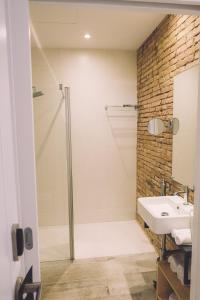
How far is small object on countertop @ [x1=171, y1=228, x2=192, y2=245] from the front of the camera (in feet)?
5.00

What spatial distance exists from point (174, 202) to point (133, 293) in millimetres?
921

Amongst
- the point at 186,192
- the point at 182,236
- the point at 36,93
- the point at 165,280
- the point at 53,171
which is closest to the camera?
the point at 182,236

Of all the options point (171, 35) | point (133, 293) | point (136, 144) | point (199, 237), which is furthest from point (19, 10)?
point (136, 144)

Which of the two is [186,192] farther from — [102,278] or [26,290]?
[26,290]

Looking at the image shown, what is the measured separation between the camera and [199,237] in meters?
1.10

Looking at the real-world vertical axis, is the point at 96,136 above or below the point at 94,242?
above

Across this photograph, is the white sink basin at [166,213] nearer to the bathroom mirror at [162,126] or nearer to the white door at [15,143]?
the bathroom mirror at [162,126]

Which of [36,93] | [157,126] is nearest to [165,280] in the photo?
[157,126]

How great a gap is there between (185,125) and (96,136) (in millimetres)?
1545

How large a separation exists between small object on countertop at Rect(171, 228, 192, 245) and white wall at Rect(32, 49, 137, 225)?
1669 millimetres

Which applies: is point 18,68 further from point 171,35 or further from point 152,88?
point 152,88

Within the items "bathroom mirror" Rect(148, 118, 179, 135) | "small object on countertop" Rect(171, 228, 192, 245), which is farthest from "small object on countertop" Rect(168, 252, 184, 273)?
"bathroom mirror" Rect(148, 118, 179, 135)

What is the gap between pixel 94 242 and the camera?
113 inches

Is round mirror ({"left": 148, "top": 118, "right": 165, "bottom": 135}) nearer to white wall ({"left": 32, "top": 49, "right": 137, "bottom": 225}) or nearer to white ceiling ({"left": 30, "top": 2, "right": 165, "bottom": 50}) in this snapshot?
white wall ({"left": 32, "top": 49, "right": 137, "bottom": 225})
